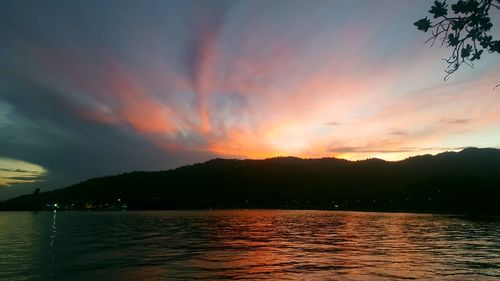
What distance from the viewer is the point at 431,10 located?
13.3 meters

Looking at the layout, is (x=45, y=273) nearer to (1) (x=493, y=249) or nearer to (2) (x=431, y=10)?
(2) (x=431, y=10)

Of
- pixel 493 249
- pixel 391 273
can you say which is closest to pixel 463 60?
pixel 391 273

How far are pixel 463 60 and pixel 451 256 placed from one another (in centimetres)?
4412

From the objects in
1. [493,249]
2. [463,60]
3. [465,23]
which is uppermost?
[465,23]

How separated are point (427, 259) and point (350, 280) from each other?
18464 millimetres

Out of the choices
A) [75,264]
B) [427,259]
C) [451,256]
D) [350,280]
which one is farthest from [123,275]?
[451,256]

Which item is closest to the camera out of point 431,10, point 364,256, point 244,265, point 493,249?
point 431,10

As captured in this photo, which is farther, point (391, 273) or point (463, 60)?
point (391, 273)

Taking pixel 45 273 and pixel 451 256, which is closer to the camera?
pixel 45 273

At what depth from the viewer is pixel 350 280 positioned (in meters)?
34.5

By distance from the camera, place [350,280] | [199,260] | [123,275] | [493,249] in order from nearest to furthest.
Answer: [350,280] < [123,275] < [199,260] < [493,249]

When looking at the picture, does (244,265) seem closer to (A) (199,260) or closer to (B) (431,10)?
(A) (199,260)

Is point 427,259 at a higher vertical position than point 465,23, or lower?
lower

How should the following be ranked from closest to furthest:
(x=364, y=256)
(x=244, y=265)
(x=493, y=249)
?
(x=244, y=265) → (x=364, y=256) → (x=493, y=249)
